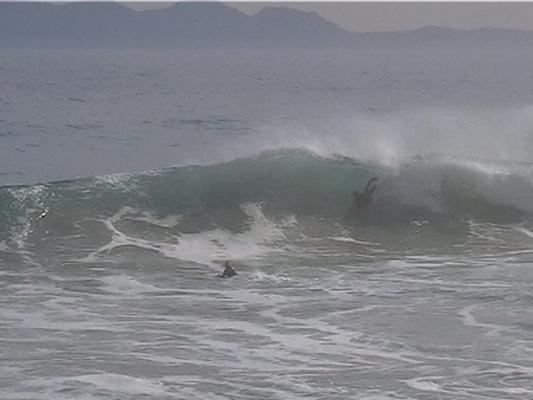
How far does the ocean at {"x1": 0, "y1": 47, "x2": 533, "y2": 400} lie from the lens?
1096cm

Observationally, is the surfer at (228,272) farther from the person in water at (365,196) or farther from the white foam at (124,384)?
the person in water at (365,196)

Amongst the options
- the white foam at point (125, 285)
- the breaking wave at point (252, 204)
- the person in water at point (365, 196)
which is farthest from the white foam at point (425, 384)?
the person in water at point (365, 196)

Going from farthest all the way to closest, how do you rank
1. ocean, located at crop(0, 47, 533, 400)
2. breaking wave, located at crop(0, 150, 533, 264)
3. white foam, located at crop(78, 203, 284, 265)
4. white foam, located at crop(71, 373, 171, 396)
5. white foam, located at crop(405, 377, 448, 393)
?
breaking wave, located at crop(0, 150, 533, 264)
white foam, located at crop(78, 203, 284, 265)
ocean, located at crop(0, 47, 533, 400)
white foam, located at crop(405, 377, 448, 393)
white foam, located at crop(71, 373, 171, 396)

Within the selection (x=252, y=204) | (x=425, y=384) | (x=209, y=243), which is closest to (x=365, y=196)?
(x=252, y=204)

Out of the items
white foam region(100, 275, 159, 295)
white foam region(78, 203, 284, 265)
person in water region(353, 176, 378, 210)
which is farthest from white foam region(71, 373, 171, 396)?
person in water region(353, 176, 378, 210)

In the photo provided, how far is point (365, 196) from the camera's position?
2231 cm

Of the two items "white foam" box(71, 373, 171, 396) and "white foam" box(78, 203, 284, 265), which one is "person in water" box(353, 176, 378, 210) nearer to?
"white foam" box(78, 203, 284, 265)

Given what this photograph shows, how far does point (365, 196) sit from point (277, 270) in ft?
19.2

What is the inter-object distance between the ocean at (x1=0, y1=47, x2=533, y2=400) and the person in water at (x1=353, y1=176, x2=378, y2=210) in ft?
0.46

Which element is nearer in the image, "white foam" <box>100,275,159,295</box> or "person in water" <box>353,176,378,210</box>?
"white foam" <box>100,275,159,295</box>

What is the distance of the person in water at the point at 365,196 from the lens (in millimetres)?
21969

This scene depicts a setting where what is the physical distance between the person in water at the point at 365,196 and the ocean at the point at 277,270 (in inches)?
5.6

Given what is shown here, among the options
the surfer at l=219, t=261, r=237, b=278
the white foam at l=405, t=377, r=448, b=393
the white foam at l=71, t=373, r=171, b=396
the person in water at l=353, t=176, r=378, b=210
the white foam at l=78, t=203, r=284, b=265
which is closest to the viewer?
the white foam at l=71, t=373, r=171, b=396

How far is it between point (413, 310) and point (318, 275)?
2918 millimetres
